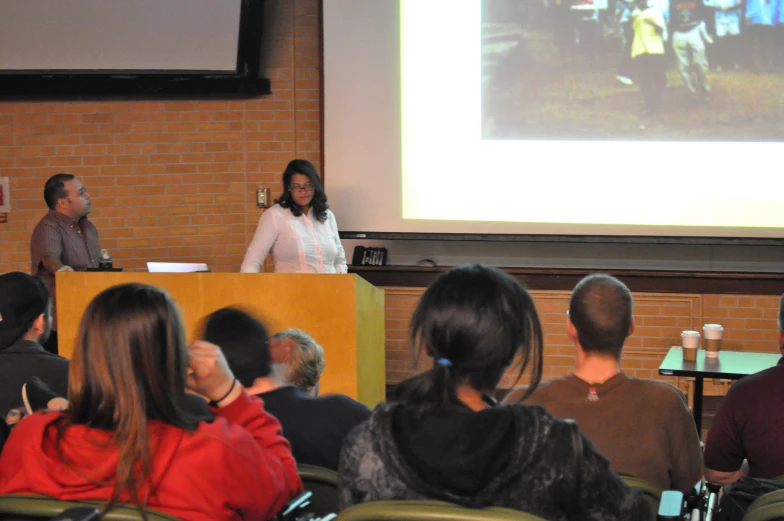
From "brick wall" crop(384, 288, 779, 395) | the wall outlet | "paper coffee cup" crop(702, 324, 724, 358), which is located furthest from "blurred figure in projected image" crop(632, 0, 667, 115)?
the wall outlet

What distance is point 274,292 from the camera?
3.90 meters

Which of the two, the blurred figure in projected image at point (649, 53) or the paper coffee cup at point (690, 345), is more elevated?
the blurred figure in projected image at point (649, 53)

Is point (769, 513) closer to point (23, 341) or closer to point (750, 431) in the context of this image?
point (750, 431)

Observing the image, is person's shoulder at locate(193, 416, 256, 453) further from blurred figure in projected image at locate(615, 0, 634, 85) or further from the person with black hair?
blurred figure in projected image at locate(615, 0, 634, 85)

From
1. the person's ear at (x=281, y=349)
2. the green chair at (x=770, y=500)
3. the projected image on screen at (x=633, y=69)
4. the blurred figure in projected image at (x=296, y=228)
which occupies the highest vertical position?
the projected image on screen at (x=633, y=69)

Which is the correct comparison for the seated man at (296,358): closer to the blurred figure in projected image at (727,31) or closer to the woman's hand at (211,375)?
the woman's hand at (211,375)

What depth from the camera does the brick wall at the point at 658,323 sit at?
5.20 meters

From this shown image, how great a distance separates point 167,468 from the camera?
5.00ft

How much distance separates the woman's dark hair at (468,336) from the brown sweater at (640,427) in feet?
2.17

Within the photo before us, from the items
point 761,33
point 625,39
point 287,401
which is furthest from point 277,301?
point 761,33

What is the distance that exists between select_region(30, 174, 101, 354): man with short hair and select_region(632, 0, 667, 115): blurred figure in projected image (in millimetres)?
3092

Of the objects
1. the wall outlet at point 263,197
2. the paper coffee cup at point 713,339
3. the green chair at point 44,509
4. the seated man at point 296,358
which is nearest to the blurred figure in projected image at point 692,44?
the paper coffee cup at point 713,339

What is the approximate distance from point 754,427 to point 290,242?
9.54 feet

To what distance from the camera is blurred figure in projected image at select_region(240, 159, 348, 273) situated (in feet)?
15.4
